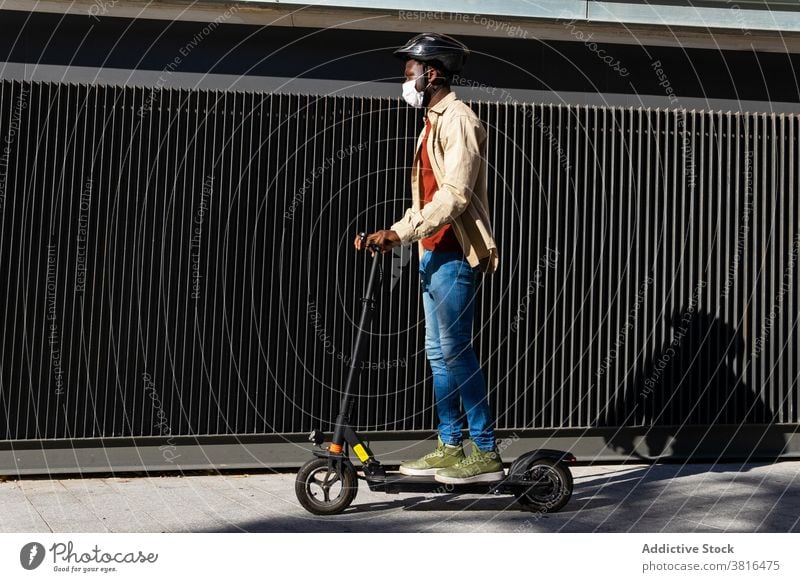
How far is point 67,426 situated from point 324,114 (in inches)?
103

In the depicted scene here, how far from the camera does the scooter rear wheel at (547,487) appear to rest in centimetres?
524

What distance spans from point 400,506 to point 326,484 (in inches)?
21.0

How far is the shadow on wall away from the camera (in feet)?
22.6

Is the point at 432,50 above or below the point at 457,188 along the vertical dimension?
above

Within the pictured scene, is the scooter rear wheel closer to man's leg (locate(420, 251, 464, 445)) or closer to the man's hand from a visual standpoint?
man's leg (locate(420, 251, 464, 445))

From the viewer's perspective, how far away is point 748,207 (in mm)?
7059

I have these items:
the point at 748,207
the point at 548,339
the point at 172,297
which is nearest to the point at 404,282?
the point at 548,339

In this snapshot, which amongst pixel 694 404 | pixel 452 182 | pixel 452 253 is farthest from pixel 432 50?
pixel 694 404

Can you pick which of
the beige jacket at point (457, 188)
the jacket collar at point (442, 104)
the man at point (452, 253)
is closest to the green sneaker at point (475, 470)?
the man at point (452, 253)

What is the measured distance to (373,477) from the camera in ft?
16.8

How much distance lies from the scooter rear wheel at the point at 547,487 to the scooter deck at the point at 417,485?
0.17 meters

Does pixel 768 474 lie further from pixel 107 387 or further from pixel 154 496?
pixel 107 387

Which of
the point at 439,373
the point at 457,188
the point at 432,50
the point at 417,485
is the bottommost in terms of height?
the point at 417,485

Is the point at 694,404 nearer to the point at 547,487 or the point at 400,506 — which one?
the point at 547,487
